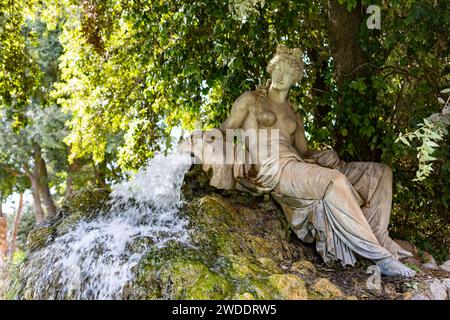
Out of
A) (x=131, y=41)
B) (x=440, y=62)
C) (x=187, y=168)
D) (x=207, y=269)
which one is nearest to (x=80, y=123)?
(x=131, y=41)

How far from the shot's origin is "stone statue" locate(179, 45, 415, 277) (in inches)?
186

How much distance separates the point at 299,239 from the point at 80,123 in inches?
265

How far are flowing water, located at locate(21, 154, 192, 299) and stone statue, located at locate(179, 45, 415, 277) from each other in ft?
1.39

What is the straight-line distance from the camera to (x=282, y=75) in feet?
17.6

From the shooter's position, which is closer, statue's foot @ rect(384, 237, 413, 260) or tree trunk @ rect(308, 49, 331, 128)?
statue's foot @ rect(384, 237, 413, 260)

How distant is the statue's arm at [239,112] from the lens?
5.41 m

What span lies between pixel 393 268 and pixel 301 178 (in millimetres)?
1113

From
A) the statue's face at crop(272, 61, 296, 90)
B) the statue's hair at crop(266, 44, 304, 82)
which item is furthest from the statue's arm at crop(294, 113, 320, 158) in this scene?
the statue's hair at crop(266, 44, 304, 82)

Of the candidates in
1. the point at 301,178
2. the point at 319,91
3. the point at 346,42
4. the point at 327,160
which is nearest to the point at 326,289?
the point at 301,178

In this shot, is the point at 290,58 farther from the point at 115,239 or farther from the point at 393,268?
the point at 115,239

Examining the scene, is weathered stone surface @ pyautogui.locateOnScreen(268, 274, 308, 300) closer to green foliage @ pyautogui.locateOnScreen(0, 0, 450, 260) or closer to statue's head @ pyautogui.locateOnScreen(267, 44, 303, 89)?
green foliage @ pyautogui.locateOnScreen(0, 0, 450, 260)

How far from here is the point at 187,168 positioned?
515 centimetres

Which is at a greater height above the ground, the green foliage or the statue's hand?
the green foliage
